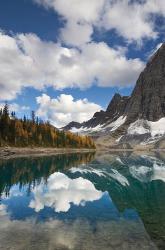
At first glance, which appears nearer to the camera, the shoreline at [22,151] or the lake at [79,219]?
the lake at [79,219]

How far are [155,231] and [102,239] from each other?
203 inches

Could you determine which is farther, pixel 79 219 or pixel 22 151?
pixel 22 151

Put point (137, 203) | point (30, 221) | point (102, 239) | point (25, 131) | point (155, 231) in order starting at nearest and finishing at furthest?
1. point (102, 239)
2. point (155, 231)
3. point (30, 221)
4. point (137, 203)
5. point (25, 131)

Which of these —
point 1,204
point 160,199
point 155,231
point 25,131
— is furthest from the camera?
point 25,131

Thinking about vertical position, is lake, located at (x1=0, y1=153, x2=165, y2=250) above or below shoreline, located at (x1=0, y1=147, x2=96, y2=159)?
below

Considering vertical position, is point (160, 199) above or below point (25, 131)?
below

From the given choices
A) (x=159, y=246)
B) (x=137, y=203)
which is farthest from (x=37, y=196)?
(x=159, y=246)

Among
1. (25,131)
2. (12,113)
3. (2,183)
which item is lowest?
(2,183)

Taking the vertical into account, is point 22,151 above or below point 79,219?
above

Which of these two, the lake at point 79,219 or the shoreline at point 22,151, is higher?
the shoreline at point 22,151

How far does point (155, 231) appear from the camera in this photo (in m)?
26.2

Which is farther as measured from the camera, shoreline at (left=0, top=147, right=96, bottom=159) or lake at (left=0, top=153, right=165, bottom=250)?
shoreline at (left=0, top=147, right=96, bottom=159)

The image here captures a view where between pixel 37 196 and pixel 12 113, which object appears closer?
pixel 37 196

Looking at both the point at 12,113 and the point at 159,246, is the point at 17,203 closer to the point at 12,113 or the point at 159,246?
the point at 159,246
